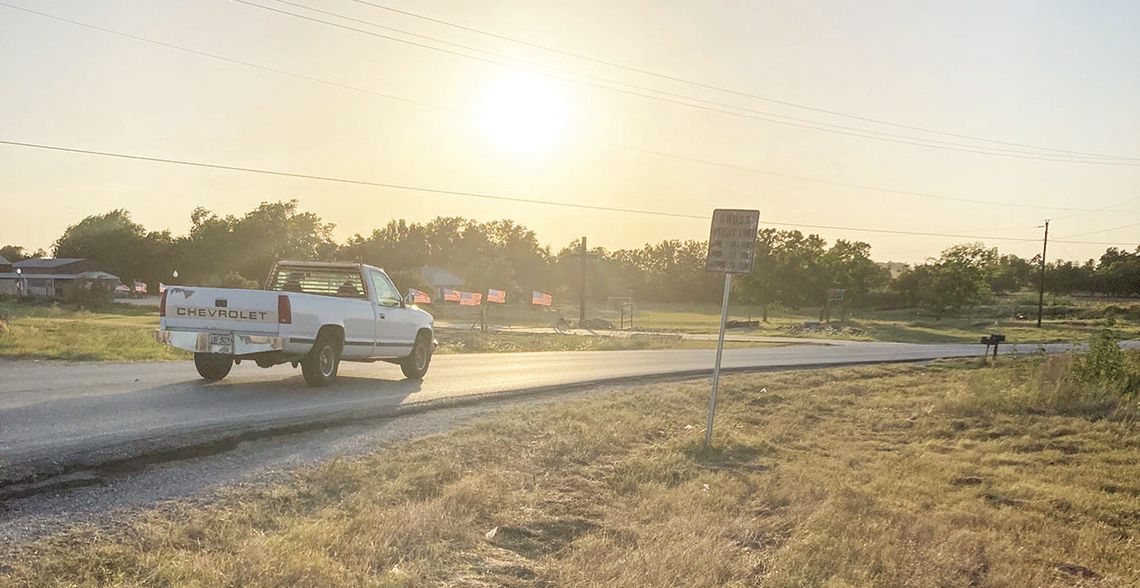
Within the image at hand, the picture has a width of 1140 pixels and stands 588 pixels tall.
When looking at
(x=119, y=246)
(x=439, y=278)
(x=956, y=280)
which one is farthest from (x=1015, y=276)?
(x=119, y=246)

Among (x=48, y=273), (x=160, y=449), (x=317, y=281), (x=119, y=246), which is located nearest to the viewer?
(x=160, y=449)

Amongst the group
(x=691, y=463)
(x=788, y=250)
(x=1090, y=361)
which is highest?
(x=788, y=250)

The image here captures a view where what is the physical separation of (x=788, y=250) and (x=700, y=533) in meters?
72.5

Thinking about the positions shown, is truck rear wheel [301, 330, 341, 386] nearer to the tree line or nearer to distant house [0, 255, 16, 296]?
the tree line

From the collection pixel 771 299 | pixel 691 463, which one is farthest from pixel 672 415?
pixel 771 299

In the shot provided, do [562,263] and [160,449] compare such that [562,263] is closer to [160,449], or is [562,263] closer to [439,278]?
[439,278]

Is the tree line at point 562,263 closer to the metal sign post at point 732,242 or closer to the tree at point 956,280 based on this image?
the tree at point 956,280

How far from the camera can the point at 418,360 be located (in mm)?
14797

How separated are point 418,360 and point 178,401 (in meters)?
5.16

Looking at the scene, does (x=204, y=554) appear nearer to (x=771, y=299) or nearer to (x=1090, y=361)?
(x=1090, y=361)

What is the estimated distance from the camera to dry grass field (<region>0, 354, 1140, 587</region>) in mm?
5070

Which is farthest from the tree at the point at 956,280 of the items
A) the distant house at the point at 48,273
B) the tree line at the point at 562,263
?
the distant house at the point at 48,273

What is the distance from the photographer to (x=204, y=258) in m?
96.0

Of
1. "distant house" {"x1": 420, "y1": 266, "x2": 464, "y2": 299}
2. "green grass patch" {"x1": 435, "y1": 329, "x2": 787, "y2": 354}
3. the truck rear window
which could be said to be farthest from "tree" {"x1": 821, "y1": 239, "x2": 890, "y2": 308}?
the truck rear window
